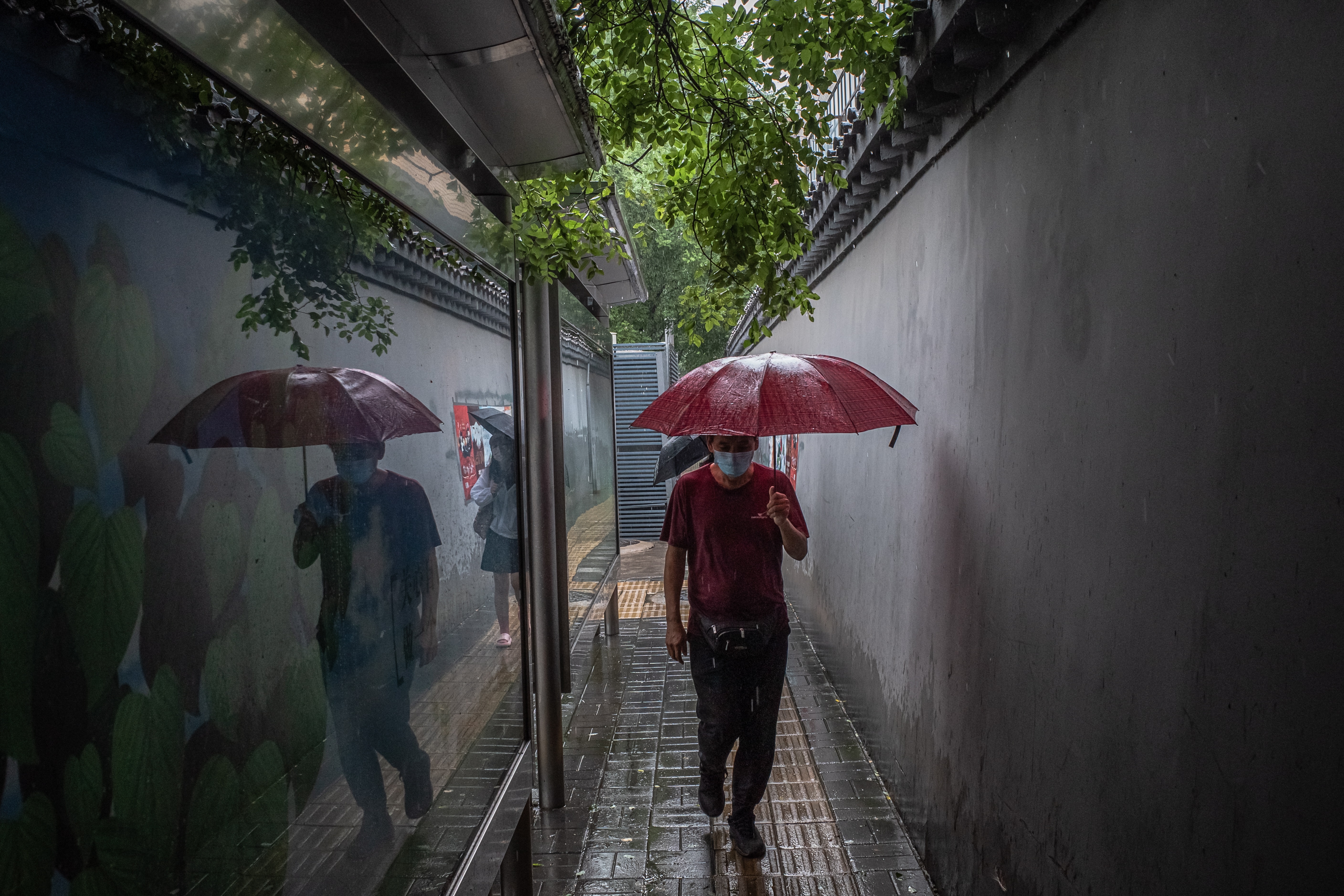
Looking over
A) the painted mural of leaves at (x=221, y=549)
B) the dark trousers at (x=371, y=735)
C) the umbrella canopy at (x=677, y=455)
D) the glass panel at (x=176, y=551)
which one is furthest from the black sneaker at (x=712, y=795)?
the umbrella canopy at (x=677, y=455)

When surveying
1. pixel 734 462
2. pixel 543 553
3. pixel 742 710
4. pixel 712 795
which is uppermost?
pixel 734 462

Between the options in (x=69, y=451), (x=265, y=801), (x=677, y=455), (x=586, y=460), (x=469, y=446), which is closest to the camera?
(x=69, y=451)

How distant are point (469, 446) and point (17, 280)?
6.05 feet

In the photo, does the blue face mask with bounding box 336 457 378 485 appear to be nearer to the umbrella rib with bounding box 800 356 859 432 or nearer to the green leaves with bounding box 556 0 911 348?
the green leaves with bounding box 556 0 911 348

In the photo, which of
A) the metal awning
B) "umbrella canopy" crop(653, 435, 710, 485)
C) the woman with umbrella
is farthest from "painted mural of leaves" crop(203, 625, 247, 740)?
"umbrella canopy" crop(653, 435, 710, 485)

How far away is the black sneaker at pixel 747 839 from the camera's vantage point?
4395mm

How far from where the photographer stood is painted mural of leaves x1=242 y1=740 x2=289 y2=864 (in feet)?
4.87

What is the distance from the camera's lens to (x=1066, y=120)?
2826 mm

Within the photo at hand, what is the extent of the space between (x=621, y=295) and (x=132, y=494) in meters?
9.72

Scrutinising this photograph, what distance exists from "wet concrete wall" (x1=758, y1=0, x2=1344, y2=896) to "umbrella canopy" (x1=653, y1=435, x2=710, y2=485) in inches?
232

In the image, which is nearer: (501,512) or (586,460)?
(501,512)

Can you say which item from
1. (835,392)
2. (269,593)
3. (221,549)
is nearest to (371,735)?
(269,593)

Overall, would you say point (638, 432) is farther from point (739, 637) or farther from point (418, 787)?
point (418, 787)

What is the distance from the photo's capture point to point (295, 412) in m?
1.68
